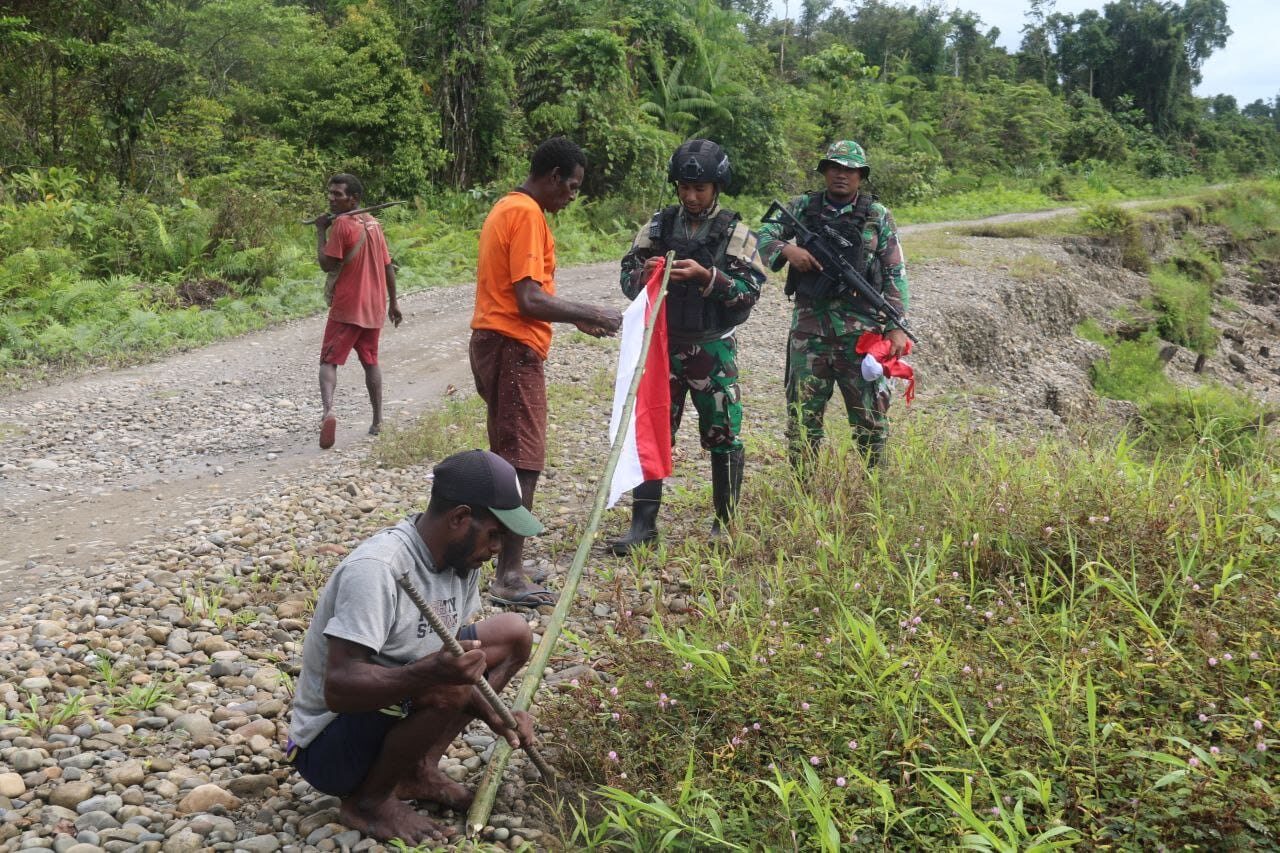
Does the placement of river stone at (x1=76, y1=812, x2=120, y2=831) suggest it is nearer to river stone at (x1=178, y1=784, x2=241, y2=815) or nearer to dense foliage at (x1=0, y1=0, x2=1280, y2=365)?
river stone at (x1=178, y1=784, x2=241, y2=815)

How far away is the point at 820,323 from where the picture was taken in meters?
5.30

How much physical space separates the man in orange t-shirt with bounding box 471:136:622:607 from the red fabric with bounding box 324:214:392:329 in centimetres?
268

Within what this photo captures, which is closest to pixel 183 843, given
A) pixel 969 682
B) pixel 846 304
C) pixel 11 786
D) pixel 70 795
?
pixel 70 795

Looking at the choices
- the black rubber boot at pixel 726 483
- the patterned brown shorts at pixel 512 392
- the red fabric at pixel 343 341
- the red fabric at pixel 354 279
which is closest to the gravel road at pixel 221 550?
the black rubber boot at pixel 726 483

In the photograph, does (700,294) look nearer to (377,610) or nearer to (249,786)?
(377,610)

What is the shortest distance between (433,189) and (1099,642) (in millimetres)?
15264

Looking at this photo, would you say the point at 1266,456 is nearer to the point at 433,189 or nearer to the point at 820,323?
the point at 820,323

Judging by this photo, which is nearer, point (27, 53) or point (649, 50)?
point (27, 53)

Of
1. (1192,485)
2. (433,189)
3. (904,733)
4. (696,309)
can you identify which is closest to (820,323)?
(696,309)

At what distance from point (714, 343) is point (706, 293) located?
0.99ft

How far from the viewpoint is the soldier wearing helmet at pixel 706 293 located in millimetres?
4637

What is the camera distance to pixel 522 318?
4.36 metres

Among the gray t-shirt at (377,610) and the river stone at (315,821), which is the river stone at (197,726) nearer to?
the river stone at (315,821)

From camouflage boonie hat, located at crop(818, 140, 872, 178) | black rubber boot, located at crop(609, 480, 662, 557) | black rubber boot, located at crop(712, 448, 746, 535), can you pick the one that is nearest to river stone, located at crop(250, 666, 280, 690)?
black rubber boot, located at crop(609, 480, 662, 557)
